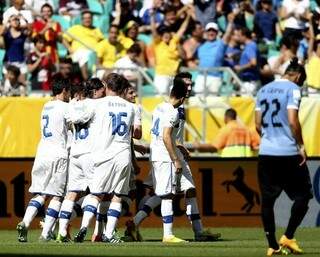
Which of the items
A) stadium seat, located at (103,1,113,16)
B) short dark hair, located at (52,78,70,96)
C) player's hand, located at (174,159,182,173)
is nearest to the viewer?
player's hand, located at (174,159,182,173)

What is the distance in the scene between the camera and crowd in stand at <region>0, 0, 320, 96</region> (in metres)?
28.8

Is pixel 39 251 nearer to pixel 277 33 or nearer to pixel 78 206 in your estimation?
pixel 78 206

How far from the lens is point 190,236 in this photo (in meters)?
22.0

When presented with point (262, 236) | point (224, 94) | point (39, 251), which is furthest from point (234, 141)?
point (39, 251)

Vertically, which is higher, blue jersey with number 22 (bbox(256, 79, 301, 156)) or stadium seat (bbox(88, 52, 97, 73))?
blue jersey with number 22 (bbox(256, 79, 301, 156))

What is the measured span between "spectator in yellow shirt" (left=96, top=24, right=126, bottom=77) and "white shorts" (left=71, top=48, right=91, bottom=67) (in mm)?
247

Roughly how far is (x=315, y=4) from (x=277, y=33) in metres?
1.67

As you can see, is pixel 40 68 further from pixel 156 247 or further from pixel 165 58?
pixel 156 247

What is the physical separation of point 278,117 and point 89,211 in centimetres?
338

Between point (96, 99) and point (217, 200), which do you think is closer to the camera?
point (96, 99)

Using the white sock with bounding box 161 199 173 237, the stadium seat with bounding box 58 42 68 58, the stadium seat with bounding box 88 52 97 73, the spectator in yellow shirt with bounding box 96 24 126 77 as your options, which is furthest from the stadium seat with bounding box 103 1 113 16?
the white sock with bounding box 161 199 173 237

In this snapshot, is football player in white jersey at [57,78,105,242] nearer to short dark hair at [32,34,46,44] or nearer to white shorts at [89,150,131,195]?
white shorts at [89,150,131,195]

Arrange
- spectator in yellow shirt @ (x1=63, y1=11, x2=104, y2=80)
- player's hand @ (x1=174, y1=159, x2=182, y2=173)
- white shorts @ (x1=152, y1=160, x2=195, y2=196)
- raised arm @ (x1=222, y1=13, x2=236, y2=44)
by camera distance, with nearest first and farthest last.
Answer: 1. player's hand @ (x1=174, y1=159, x2=182, y2=173)
2. white shorts @ (x1=152, y1=160, x2=195, y2=196)
3. spectator in yellow shirt @ (x1=63, y1=11, x2=104, y2=80)
4. raised arm @ (x1=222, y1=13, x2=236, y2=44)

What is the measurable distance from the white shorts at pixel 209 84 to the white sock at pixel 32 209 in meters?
9.38
